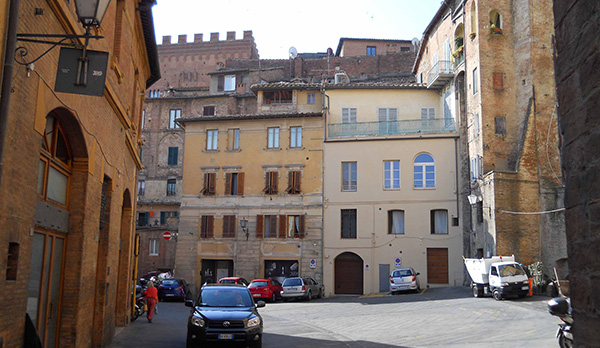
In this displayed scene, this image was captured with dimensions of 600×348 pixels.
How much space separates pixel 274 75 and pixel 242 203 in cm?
2038

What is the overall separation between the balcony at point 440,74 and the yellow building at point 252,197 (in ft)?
27.2

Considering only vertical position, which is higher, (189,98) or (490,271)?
(189,98)

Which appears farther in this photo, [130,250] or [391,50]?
[391,50]

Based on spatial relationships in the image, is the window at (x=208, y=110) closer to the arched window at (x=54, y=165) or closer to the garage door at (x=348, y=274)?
the garage door at (x=348, y=274)

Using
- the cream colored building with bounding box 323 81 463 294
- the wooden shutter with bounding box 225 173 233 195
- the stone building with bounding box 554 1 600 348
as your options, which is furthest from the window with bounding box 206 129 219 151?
the stone building with bounding box 554 1 600 348

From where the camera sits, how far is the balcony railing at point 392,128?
39.4 metres

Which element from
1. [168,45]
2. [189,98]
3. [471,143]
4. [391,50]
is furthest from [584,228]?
[168,45]

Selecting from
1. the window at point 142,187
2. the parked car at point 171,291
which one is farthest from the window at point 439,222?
the window at point 142,187

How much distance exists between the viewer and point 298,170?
134 ft

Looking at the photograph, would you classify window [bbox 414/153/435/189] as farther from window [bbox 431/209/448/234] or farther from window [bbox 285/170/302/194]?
window [bbox 285/170/302/194]

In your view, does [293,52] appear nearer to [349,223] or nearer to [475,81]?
[349,223]

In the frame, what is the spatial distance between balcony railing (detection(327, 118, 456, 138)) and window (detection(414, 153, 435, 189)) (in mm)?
2068

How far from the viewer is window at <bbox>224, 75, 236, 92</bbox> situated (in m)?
54.0

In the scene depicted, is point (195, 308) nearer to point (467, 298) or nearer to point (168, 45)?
point (467, 298)
